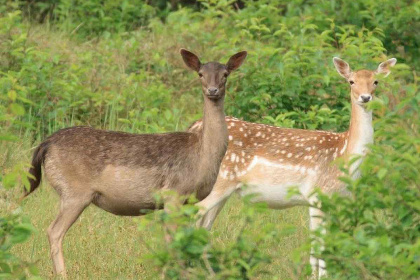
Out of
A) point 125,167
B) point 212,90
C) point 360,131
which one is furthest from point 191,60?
point 360,131

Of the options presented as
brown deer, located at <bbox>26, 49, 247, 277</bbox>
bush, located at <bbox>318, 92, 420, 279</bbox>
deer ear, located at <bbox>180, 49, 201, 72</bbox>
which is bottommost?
brown deer, located at <bbox>26, 49, 247, 277</bbox>

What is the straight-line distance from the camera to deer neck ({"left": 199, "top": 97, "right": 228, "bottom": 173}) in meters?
7.88

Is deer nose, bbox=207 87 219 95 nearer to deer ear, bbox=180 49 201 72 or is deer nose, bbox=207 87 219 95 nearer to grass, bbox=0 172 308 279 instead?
deer ear, bbox=180 49 201 72

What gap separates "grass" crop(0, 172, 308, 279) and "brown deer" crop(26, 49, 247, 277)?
337 mm

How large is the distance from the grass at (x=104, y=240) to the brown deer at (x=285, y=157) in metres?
0.25

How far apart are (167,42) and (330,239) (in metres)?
8.22

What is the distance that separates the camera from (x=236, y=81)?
1136 cm

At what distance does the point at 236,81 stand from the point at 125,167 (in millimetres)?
3638

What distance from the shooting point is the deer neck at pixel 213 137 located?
7879mm

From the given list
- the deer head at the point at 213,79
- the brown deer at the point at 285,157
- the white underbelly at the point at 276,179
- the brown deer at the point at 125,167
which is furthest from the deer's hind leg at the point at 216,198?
the deer head at the point at 213,79

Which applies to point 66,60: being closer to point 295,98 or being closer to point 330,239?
point 295,98

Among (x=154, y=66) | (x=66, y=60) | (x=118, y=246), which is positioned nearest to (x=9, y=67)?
(x=66, y=60)

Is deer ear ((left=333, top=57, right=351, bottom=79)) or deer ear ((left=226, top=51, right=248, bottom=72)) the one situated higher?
deer ear ((left=226, top=51, right=248, bottom=72))

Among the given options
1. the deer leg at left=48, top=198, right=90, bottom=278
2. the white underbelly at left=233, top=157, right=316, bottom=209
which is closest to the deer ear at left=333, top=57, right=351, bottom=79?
the white underbelly at left=233, top=157, right=316, bottom=209
